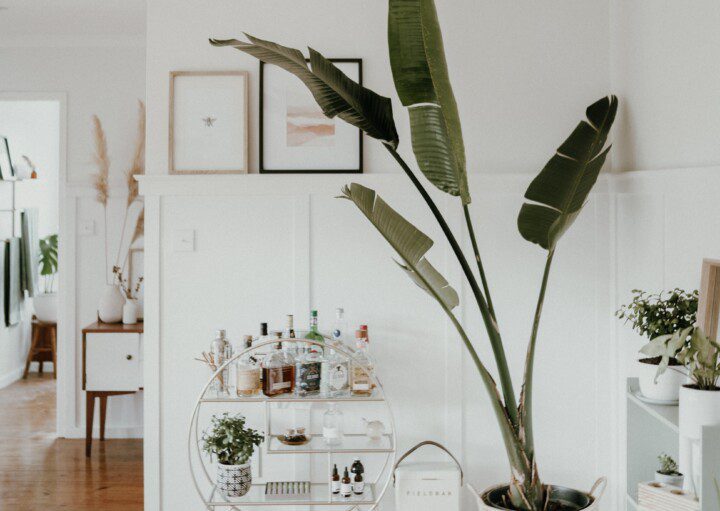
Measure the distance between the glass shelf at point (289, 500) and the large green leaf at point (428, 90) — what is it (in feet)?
4.24

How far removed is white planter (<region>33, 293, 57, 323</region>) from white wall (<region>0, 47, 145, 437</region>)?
1917 mm

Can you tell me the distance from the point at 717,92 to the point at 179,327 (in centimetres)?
213

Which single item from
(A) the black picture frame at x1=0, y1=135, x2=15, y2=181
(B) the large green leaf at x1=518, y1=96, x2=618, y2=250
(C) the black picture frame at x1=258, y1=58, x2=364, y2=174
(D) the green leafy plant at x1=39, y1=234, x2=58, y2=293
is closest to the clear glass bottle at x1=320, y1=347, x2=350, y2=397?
(C) the black picture frame at x1=258, y1=58, x2=364, y2=174

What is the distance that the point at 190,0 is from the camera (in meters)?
2.99

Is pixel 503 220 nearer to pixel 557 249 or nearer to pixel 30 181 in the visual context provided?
pixel 557 249

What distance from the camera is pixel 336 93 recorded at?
7.34 feet

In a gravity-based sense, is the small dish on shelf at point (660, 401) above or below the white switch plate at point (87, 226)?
below

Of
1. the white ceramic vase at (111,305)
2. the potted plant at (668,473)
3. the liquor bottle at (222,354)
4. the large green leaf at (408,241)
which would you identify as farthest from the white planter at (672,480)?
the white ceramic vase at (111,305)

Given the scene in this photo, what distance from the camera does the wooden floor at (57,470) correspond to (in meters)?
3.69

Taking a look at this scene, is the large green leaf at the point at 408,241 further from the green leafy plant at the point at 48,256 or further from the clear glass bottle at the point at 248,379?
the green leafy plant at the point at 48,256

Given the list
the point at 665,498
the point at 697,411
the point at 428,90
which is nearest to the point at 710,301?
the point at 697,411

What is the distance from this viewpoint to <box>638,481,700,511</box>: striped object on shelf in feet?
5.99

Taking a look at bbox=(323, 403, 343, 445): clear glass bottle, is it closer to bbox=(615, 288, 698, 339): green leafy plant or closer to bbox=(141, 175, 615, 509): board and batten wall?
bbox=(141, 175, 615, 509): board and batten wall

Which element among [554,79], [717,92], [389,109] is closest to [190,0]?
[389,109]
